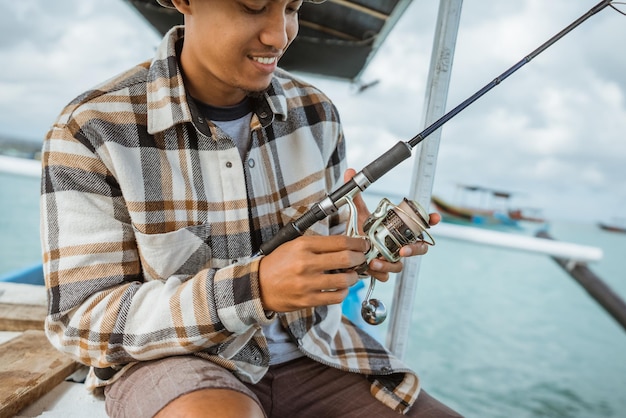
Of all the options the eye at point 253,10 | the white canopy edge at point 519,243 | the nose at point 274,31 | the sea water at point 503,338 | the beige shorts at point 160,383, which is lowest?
the sea water at point 503,338

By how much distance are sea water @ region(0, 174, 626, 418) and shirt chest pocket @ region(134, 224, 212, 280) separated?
4.67 feet

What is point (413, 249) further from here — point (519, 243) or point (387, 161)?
point (519, 243)

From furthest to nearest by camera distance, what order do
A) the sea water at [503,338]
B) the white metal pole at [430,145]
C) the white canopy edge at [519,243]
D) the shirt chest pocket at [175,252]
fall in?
the sea water at [503,338] < the white canopy edge at [519,243] < the white metal pole at [430,145] < the shirt chest pocket at [175,252]

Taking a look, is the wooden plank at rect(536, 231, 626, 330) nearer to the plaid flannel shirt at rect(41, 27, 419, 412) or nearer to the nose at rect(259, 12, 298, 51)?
the plaid flannel shirt at rect(41, 27, 419, 412)

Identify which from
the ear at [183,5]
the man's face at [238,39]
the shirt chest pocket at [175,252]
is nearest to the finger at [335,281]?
the shirt chest pocket at [175,252]

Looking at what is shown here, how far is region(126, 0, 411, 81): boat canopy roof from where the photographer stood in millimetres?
2419

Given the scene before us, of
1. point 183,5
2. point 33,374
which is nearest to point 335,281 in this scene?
point 183,5

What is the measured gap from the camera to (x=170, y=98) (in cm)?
115

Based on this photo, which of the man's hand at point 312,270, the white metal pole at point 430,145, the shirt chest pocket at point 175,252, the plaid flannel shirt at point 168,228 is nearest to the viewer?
the man's hand at point 312,270

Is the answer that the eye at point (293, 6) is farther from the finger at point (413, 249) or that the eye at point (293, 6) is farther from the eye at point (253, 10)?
the finger at point (413, 249)

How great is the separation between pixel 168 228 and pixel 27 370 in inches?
22.6

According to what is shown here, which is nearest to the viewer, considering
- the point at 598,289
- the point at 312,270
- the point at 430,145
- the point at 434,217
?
the point at 312,270

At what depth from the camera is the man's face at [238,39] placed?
1.05 metres

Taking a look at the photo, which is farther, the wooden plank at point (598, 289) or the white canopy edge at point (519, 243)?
the wooden plank at point (598, 289)
